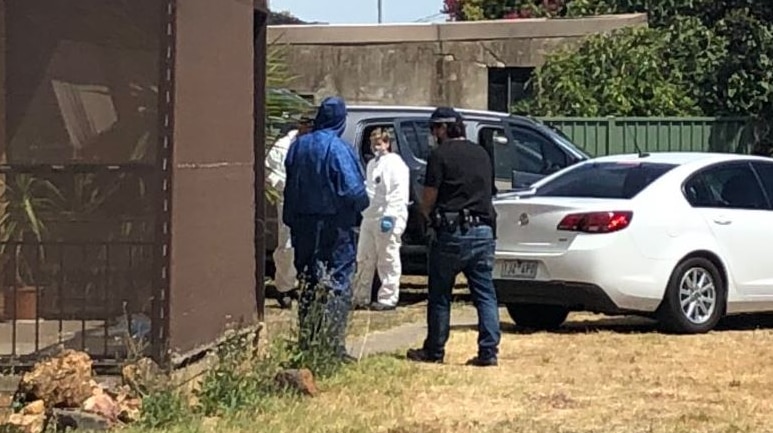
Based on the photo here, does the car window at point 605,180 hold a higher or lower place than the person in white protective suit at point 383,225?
higher

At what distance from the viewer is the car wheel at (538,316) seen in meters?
13.8

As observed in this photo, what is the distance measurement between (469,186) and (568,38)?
14414 millimetres

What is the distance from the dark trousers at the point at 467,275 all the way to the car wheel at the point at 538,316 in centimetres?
247

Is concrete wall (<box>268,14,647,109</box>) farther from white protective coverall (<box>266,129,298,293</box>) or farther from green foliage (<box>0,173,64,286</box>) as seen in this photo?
green foliage (<box>0,173,64,286</box>)

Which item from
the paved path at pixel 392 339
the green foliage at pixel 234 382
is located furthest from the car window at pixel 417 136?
the green foliage at pixel 234 382

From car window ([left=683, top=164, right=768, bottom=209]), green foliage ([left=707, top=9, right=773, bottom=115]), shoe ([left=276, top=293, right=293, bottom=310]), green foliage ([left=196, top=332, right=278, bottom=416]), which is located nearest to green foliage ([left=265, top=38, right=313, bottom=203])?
shoe ([left=276, top=293, right=293, bottom=310])

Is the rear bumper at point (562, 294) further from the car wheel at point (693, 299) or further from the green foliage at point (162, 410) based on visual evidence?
the green foliage at point (162, 410)

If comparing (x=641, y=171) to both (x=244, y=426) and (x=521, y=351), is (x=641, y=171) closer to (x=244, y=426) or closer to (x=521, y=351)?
(x=521, y=351)

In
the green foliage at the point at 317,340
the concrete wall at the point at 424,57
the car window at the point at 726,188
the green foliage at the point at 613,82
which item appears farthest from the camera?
the concrete wall at the point at 424,57

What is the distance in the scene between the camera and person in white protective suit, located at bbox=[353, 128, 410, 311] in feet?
48.6

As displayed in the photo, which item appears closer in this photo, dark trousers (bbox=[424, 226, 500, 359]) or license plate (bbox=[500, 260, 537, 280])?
dark trousers (bbox=[424, 226, 500, 359])

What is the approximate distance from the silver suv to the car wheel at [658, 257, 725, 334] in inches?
127

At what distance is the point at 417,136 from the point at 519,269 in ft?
11.3

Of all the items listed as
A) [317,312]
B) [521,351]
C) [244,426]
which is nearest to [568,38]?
[521,351]
